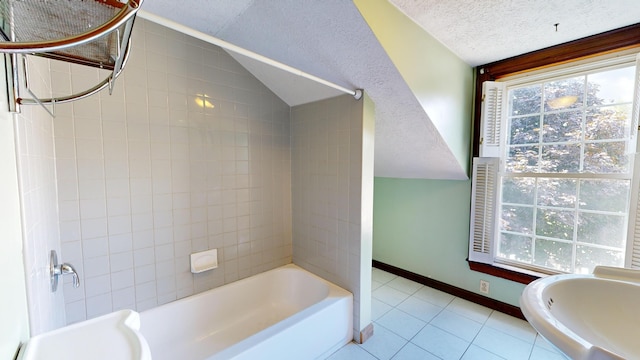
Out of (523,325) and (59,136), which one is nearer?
(59,136)

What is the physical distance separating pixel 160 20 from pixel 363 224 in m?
1.58

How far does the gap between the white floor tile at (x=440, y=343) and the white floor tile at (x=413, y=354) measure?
40 millimetres

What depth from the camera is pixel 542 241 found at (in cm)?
200

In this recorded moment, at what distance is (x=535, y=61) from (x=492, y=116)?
1.57 feet

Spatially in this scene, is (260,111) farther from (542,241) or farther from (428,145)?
(542,241)

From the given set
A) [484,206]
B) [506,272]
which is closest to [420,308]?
[506,272]

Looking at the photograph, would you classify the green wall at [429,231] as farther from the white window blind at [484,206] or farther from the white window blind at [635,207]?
the white window blind at [635,207]

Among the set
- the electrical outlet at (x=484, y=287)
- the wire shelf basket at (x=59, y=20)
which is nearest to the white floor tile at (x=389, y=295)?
the electrical outlet at (x=484, y=287)

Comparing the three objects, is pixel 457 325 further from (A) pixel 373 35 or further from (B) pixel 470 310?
(A) pixel 373 35

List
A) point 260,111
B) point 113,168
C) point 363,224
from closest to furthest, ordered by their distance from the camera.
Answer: point 113,168
point 363,224
point 260,111

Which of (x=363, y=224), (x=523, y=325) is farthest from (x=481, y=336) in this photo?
(x=363, y=224)

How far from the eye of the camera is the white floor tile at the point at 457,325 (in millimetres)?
1915

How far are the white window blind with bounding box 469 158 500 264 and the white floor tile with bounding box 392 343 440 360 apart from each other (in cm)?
102

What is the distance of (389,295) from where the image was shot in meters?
2.51
